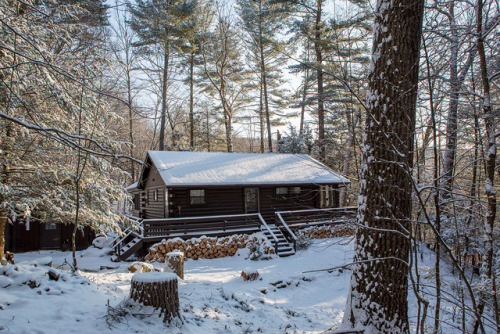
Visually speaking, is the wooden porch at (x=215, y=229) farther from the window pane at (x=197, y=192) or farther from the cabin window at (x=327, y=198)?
the cabin window at (x=327, y=198)

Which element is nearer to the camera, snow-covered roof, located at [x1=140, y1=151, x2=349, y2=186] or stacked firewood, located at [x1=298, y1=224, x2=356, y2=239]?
snow-covered roof, located at [x1=140, y1=151, x2=349, y2=186]

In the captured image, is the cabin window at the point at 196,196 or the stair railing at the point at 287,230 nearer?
the stair railing at the point at 287,230

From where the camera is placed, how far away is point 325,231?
1645 centimetres

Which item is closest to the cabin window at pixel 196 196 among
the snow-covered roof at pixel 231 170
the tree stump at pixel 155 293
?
the snow-covered roof at pixel 231 170

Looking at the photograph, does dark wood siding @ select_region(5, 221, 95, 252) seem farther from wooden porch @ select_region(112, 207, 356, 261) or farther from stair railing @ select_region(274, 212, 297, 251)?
stair railing @ select_region(274, 212, 297, 251)

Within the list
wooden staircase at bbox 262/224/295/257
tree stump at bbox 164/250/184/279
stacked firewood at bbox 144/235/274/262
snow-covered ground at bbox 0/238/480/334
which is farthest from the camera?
wooden staircase at bbox 262/224/295/257

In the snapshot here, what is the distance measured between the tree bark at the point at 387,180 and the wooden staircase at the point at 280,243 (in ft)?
30.7

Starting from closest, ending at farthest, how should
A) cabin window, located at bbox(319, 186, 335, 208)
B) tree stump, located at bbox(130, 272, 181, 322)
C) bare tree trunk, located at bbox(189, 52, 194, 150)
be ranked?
tree stump, located at bbox(130, 272, 181, 322) < cabin window, located at bbox(319, 186, 335, 208) < bare tree trunk, located at bbox(189, 52, 194, 150)

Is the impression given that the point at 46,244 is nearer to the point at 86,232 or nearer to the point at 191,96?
the point at 86,232

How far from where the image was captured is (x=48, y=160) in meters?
7.96

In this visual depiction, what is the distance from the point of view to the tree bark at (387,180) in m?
3.44

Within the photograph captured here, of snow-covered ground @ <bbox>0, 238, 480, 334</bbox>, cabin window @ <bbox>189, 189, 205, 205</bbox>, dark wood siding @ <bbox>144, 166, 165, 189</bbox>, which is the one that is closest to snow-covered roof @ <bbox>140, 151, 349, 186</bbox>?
dark wood siding @ <bbox>144, 166, 165, 189</bbox>

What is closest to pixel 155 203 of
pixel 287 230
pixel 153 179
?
pixel 153 179

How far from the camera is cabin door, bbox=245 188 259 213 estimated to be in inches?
650
